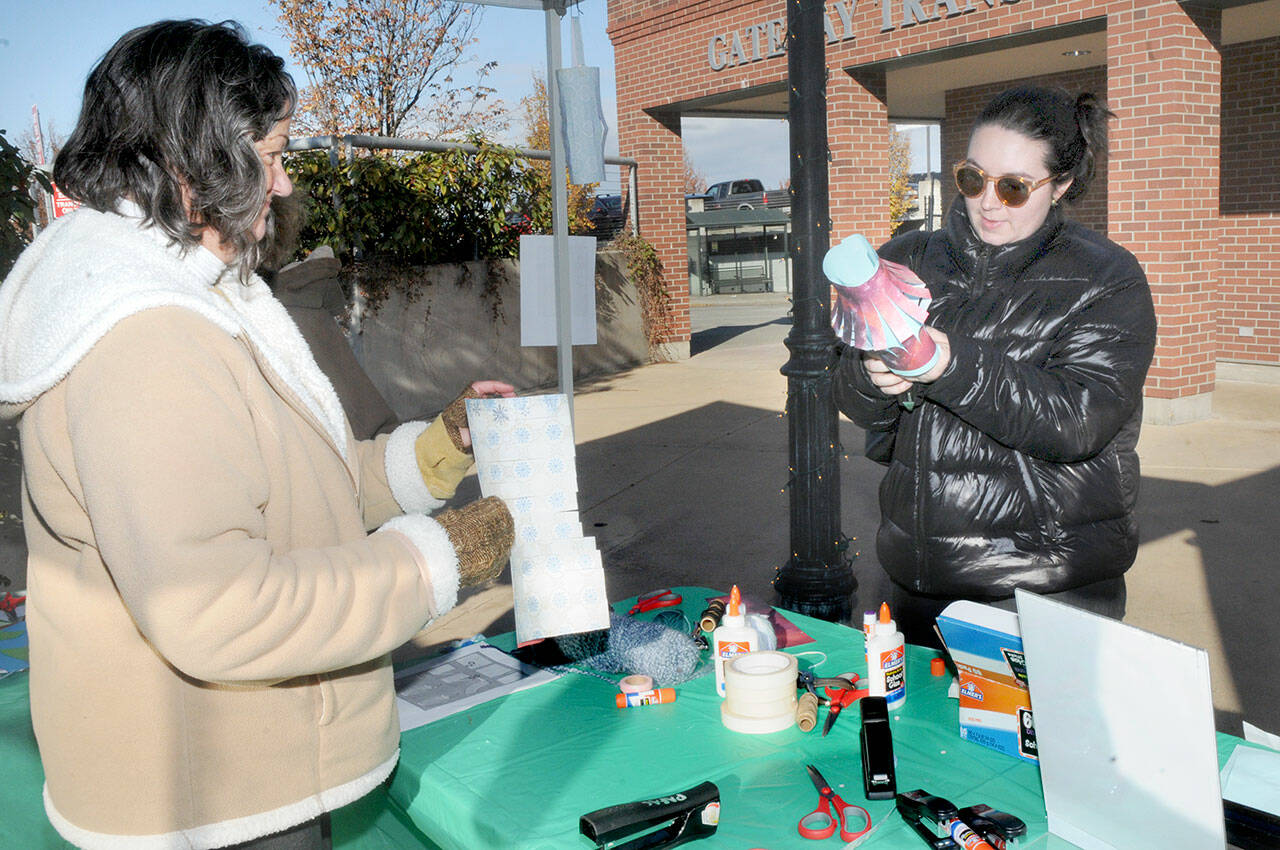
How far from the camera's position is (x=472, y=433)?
1.98 m

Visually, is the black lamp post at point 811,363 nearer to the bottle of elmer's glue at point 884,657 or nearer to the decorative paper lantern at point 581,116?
the decorative paper lantern at point 581,116

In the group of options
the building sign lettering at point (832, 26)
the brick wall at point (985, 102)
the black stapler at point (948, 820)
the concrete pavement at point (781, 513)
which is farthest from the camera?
the brick wall at point (985, 102)

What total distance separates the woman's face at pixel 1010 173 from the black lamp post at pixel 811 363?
1325mm

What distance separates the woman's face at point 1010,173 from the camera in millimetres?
2154

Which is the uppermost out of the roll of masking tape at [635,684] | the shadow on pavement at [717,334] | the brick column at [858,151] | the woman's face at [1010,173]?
the brick column at [858,151]

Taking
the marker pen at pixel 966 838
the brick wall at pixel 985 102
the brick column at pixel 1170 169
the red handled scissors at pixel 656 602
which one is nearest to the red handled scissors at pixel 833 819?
the marker pen at pixel 966 838

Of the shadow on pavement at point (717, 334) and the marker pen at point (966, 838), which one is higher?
the marker pen at point (966, 838)

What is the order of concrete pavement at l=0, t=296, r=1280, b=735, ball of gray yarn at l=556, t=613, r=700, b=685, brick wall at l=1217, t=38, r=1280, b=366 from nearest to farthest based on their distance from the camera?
ball of gray yarn at l=556, t=613, r=700, b=685, concrete pavement at l=0, t=296, r=1280, b=735, brick wall at l=1217, t=38, r=1280, b=366

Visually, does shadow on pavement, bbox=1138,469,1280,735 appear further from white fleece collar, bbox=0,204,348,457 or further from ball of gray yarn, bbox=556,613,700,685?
white fleece collar, bbox=0,204,348,457

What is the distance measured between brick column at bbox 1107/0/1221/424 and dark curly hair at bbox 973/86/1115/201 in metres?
6.61

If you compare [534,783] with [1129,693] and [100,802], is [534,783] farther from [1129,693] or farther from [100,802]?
[1129,693]

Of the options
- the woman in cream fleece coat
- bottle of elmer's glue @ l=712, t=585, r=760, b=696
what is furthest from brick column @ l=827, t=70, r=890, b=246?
the woman in cream fleece coat

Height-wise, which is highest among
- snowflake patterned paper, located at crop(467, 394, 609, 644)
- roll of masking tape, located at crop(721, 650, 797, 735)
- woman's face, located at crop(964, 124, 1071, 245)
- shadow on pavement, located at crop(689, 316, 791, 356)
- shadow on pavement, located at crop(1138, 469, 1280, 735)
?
woman's face, located at crop(964, 124, 1071, 245)

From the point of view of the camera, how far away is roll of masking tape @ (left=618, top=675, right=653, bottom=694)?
217 cm
